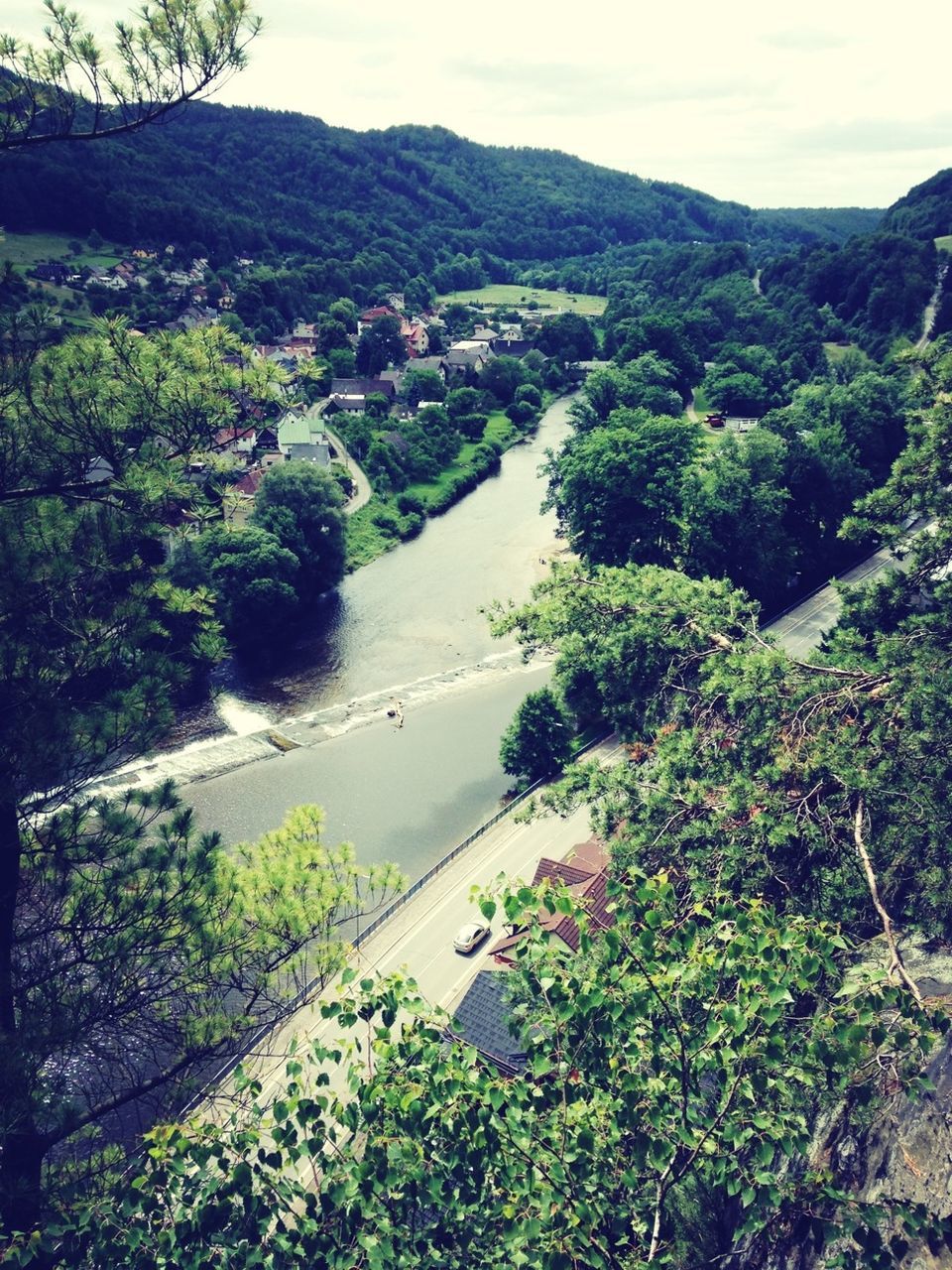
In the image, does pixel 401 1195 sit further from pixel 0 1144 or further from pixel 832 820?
pixel 832 820

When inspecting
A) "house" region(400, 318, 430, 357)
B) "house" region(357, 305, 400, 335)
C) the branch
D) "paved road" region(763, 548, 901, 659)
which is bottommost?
"paved road" region(763, 548, 901, 659)

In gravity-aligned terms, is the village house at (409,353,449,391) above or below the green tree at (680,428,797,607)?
above

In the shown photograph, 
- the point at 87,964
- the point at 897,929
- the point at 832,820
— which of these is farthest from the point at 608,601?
the point at 87,964

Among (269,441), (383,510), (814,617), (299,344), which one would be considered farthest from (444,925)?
(299,344)

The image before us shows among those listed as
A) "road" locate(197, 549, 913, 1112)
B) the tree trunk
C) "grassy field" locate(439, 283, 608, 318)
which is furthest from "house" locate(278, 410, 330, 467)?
"grassy field" locate(439, 283, 608, 318)

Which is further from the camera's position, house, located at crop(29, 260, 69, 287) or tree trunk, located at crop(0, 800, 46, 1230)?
house, located at crop(29, 260, 69, 287)

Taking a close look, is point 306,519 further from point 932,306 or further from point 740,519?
point 932,306

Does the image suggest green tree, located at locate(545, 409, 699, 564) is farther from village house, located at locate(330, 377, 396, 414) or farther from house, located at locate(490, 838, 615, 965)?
village house, located at locate(330, 377, 396, 414)

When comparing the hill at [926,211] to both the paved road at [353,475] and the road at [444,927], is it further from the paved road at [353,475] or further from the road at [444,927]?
the road at [444,927]
